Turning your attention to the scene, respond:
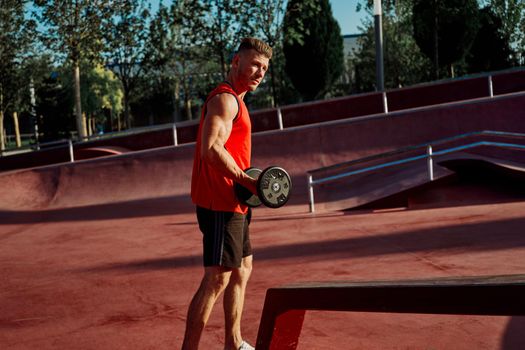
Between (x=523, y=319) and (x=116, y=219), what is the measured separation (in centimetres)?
905

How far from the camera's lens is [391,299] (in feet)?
8.87

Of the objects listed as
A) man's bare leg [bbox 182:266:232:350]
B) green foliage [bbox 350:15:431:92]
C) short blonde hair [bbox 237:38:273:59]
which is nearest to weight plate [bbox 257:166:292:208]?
man's bare leg [bbox 182:266:232:350]

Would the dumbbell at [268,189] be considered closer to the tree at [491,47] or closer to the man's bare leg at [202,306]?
the man's bare leg at [202,306]

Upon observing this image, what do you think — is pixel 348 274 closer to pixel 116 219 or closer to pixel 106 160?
pixel 116 219

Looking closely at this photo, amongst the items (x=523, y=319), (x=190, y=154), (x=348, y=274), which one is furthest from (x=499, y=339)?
(x=190, y=154)

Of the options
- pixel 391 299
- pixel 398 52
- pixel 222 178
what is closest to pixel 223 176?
pixel 222 178

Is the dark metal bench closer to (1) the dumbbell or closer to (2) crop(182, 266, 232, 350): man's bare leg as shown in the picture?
(2) crop(182, 266, 232, 350): man's bare leg

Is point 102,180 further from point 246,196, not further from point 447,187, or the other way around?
point 246,196

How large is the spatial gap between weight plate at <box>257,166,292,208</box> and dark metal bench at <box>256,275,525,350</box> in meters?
0.55

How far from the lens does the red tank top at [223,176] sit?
3.66 m

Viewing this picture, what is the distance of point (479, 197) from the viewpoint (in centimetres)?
1105

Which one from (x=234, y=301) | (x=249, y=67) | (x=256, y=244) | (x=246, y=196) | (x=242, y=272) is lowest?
(x=256, y=244)

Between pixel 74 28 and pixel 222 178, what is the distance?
73.9ft

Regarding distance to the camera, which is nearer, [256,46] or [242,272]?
[256,46]
